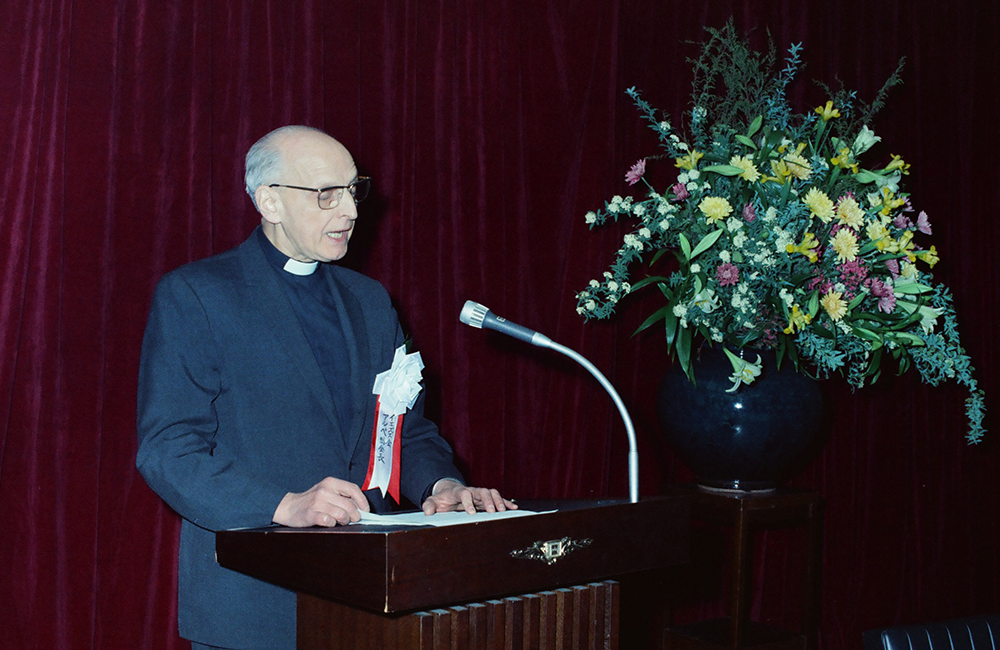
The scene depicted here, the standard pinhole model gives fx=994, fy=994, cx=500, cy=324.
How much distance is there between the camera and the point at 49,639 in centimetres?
253

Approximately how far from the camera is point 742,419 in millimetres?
2734

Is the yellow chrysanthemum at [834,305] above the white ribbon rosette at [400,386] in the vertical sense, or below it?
above

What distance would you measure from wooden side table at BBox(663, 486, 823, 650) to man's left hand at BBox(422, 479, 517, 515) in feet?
4.13

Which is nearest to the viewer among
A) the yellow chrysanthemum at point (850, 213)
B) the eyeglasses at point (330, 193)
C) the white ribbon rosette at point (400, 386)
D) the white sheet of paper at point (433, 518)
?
the white sheet of paper at point (433, 518)

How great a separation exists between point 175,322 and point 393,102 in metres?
1.44

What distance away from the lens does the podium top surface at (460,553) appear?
1.23 m

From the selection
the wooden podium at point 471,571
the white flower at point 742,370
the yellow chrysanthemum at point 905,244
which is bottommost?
the wooden podium at point 471,571

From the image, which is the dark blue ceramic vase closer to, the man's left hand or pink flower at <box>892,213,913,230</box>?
pink flower at <box>892,213,913,230</box>

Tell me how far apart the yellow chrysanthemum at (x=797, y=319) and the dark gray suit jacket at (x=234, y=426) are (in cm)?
110

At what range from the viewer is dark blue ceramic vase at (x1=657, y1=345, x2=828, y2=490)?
2.74 m

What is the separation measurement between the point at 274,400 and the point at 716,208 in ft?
4.45

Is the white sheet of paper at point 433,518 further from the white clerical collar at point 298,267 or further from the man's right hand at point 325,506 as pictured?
the white clerical collar at point 298,267

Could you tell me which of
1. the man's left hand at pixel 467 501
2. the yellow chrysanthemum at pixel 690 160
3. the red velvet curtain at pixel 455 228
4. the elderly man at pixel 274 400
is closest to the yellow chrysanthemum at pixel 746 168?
the yellow chrysanthemum at pixel 690 160

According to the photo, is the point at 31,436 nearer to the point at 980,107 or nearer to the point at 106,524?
the point at 106,524
